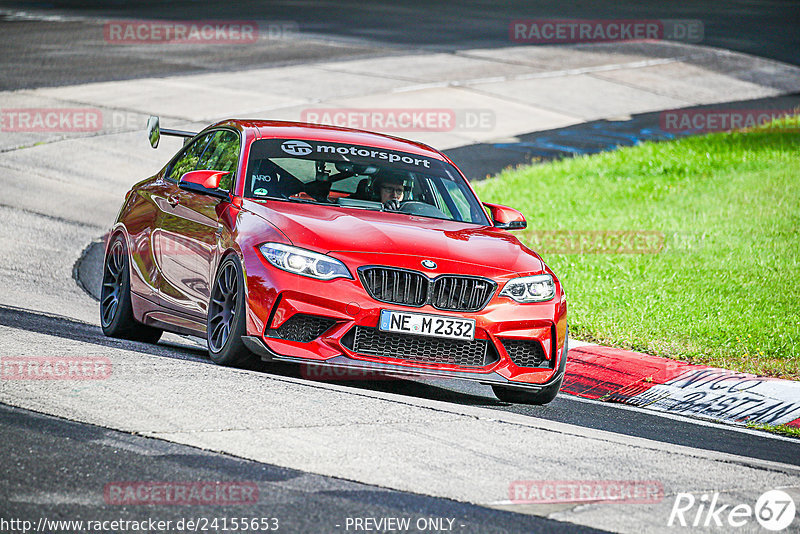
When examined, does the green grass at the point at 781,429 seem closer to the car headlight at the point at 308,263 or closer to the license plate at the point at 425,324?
the license plate at the point at 425,324

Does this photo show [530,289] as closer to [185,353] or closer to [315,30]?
[185,353]

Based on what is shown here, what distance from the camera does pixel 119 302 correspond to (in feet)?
30.7

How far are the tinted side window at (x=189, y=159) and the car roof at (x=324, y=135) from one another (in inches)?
8.6

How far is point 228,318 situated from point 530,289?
1874 mm

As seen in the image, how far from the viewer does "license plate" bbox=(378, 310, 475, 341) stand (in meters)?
7.13

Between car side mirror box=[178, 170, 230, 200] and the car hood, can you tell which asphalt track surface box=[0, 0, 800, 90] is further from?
the car hood

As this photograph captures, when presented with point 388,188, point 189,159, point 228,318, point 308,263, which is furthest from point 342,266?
point 189,159

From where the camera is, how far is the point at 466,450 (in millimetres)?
6121

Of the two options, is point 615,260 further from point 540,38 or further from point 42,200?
point 540,38

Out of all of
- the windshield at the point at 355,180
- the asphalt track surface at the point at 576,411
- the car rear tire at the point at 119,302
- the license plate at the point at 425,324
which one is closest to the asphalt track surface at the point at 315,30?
the car rear tire at the point at 119,302

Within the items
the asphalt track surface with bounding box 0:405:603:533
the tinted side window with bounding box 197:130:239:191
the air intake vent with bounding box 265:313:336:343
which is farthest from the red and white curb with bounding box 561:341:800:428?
the asphalt track surface with bounding box 0:405:603:533

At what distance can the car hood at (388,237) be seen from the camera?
7301 millimetres

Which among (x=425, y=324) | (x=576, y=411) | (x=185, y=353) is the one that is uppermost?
(x=425, y=324)

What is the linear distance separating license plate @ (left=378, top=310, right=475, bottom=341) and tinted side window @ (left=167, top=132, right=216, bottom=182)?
2.86 meters
